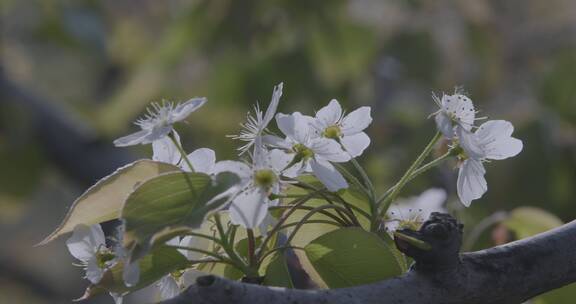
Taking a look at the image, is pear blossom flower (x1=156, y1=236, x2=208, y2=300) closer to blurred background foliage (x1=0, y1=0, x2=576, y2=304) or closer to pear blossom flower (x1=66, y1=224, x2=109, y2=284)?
pear blossom flower (x1=66, y1=224, x2=109, y2=284)

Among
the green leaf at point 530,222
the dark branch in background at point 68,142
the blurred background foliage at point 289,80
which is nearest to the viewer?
the green leaf at point 530,222

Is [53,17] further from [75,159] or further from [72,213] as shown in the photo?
[72,213]

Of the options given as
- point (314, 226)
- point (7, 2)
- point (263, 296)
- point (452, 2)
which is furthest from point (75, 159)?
point (263, 296)

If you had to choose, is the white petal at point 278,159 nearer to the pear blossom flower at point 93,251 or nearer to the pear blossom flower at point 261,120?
the pear blossom flower at point 261,120

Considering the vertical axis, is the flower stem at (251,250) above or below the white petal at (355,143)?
below

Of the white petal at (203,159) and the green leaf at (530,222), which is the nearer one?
the white petal at (203,159)

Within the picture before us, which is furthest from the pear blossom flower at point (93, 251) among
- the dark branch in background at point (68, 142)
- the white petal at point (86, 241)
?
the dark branch in background at point (68, 142)

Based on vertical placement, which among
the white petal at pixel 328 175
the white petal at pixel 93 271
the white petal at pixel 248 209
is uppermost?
the white petal at pixel 328 175
